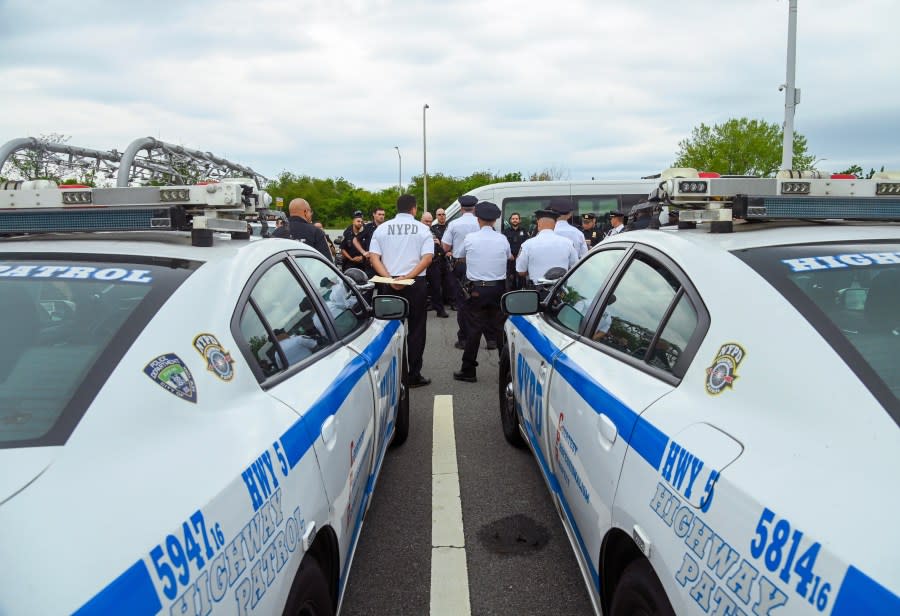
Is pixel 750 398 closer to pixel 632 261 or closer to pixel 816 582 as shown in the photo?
pixel 816 582

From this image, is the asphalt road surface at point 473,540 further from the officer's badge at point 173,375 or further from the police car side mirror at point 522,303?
the officer's badge at point 173,375

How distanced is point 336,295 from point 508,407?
176cm

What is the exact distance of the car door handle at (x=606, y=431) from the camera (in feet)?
7.07

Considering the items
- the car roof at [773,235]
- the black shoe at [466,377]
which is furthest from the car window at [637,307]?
the black shoe at [466,377]

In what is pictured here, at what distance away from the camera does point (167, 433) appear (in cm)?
158

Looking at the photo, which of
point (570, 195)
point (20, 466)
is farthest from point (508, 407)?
point (570, 195)

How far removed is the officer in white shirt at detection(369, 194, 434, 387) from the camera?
6.55m

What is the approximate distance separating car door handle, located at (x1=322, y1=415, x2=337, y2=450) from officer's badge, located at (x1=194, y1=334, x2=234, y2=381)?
0.42 meters

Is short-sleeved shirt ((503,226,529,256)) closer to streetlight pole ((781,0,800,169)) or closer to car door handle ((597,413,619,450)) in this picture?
streetlight pole ((781,0,800,169))

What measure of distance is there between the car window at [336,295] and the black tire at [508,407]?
4.26 ft

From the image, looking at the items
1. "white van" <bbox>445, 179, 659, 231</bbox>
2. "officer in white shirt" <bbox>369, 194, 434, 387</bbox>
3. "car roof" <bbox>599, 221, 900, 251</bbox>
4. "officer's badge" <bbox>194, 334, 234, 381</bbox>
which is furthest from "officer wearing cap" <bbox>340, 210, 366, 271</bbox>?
"officer's badge" <bbox>194, 334, 234, 381</bbox>

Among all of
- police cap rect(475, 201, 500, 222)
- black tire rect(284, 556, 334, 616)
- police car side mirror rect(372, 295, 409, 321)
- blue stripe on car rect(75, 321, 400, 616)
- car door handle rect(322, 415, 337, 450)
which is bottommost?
black tire rect(284, 556, 334, 616)

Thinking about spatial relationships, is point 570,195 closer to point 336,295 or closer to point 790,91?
point 790,91

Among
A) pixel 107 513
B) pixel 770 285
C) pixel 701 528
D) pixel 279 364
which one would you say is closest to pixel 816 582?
pixel 701 528
